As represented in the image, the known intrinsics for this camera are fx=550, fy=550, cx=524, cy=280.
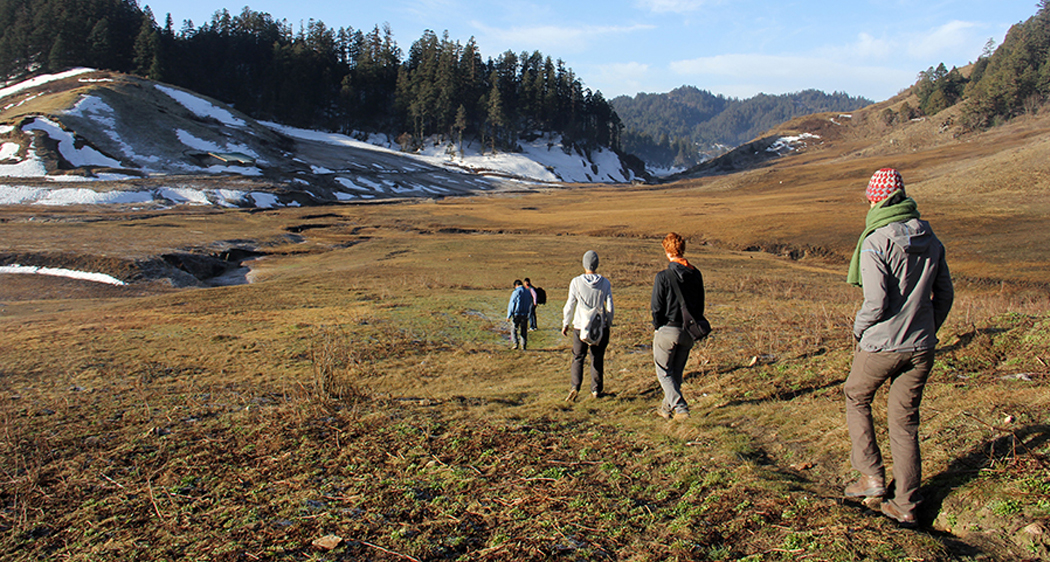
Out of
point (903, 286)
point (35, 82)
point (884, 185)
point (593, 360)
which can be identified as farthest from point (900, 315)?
point (35, 82)

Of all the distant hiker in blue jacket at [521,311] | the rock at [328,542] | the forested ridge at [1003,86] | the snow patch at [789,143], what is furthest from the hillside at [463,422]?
the snow patch at [789,143]

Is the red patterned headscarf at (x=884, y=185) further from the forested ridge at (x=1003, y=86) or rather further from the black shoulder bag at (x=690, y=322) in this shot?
the forested ridge at (x=1003, y=86)

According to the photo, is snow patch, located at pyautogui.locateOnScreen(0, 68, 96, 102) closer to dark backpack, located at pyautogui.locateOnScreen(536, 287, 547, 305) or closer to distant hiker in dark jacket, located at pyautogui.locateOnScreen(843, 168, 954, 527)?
dark backpack, located at pyautogui.locateOnScreen(536, 287, 547, 305)

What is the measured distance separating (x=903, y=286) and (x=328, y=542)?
4263 mm

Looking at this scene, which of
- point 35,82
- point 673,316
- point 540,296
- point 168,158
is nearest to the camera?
point 673,316

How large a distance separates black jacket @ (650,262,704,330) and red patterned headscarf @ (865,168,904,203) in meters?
2.07

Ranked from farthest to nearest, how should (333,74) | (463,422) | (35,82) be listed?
(333,74) < (35,82) < (463,422)

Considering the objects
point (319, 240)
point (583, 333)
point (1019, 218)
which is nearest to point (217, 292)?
point (583, 333)

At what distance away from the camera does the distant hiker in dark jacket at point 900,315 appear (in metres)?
3.71

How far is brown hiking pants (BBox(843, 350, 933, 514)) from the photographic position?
3688 mm

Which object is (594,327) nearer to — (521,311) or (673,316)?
(673,316)

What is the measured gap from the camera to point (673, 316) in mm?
5945

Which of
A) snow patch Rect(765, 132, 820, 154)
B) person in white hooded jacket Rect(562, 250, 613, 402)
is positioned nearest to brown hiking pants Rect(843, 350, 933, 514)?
person in white hooded jacket Rect(562, 250, 613, 402)

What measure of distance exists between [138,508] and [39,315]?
45.7ft
